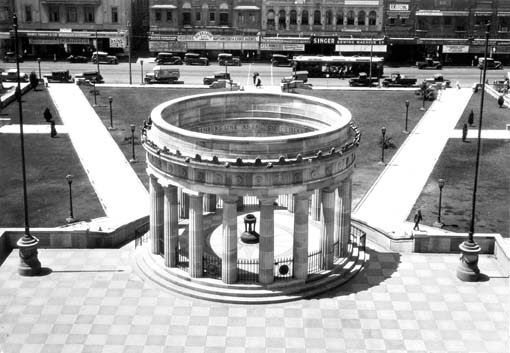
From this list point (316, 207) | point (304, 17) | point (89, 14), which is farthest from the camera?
point (89, 14)

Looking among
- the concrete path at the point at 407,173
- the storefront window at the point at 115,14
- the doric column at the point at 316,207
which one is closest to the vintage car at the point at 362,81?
the concrete path at the point at 407,173

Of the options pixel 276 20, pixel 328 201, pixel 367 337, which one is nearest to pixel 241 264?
pixel 328 201

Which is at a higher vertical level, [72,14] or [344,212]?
[72,14]

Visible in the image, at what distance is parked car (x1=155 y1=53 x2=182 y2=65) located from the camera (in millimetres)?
130875

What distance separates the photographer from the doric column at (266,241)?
134 feet

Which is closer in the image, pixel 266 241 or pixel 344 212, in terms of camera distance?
pixel 266 241

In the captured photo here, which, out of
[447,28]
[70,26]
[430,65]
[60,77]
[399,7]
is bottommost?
[60,77]

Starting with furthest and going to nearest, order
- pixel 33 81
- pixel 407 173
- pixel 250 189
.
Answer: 1. pixel 33 81
2. pixel 407 173
3. pixel 250 189

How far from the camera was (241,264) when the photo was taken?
4406 centimetres

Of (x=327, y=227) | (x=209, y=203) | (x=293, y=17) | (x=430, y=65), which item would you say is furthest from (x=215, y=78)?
(x=327, y=227)

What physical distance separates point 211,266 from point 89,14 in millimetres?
105174

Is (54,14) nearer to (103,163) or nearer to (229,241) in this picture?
(103,163)

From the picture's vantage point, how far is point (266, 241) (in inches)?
1629

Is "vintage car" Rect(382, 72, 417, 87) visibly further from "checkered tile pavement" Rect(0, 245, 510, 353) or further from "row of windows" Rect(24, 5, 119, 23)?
"checkered tile pavement" Rect(0, 245, 510, 353)
